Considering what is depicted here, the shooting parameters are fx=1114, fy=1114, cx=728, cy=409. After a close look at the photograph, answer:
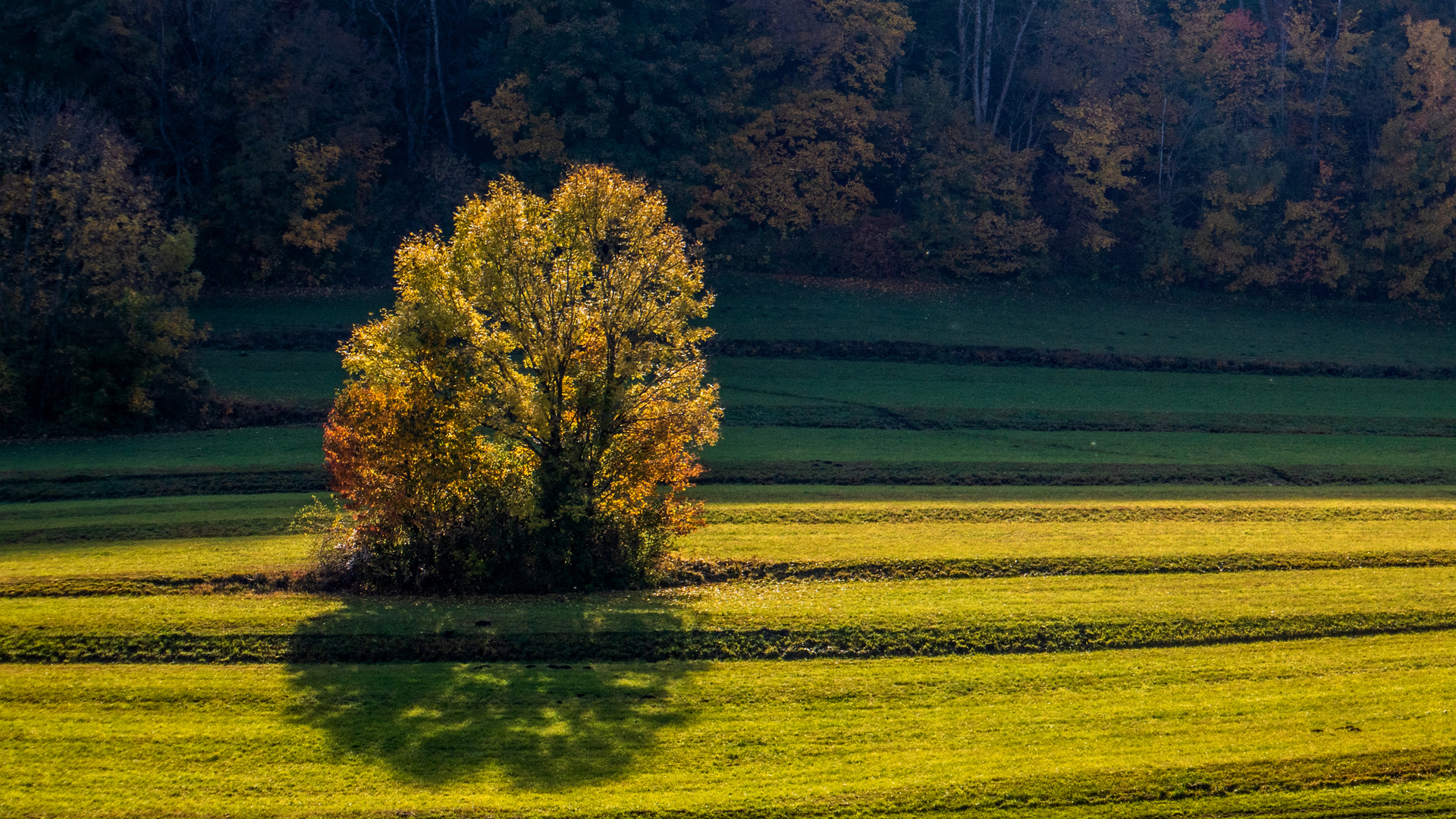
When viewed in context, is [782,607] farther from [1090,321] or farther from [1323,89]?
[1323,89]

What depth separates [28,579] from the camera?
2595 cm

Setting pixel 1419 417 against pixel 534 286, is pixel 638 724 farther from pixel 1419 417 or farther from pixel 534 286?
pixel 1419 417

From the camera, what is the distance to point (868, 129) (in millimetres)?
71562

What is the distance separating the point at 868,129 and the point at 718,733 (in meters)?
57.9

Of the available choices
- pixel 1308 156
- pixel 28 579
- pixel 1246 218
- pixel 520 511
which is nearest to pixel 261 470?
pixel 28 579

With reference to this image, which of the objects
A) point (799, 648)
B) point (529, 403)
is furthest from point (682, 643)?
point (529, 403)

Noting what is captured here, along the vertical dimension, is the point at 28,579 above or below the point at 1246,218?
below

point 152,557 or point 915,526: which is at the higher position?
point 152,557

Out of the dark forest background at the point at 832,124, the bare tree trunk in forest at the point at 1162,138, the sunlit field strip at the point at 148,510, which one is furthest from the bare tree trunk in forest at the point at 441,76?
the bare tree trunk in forest at the point at 1162,138

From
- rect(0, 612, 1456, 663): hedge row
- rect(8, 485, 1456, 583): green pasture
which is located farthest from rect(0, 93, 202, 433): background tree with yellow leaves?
rect(0, 612, 1456, 663): hedge row

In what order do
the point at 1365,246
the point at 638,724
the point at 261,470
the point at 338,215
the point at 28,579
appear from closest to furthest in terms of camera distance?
the point at 638,724
the point at 28,579
the point at 261,470
the point at 338,215
the point at 1365,246

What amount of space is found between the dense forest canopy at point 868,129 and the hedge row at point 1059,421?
22.7 m

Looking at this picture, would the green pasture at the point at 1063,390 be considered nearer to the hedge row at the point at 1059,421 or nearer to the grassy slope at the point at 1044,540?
the hedge row at the point at 1059,421

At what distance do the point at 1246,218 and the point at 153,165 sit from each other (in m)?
64.2
